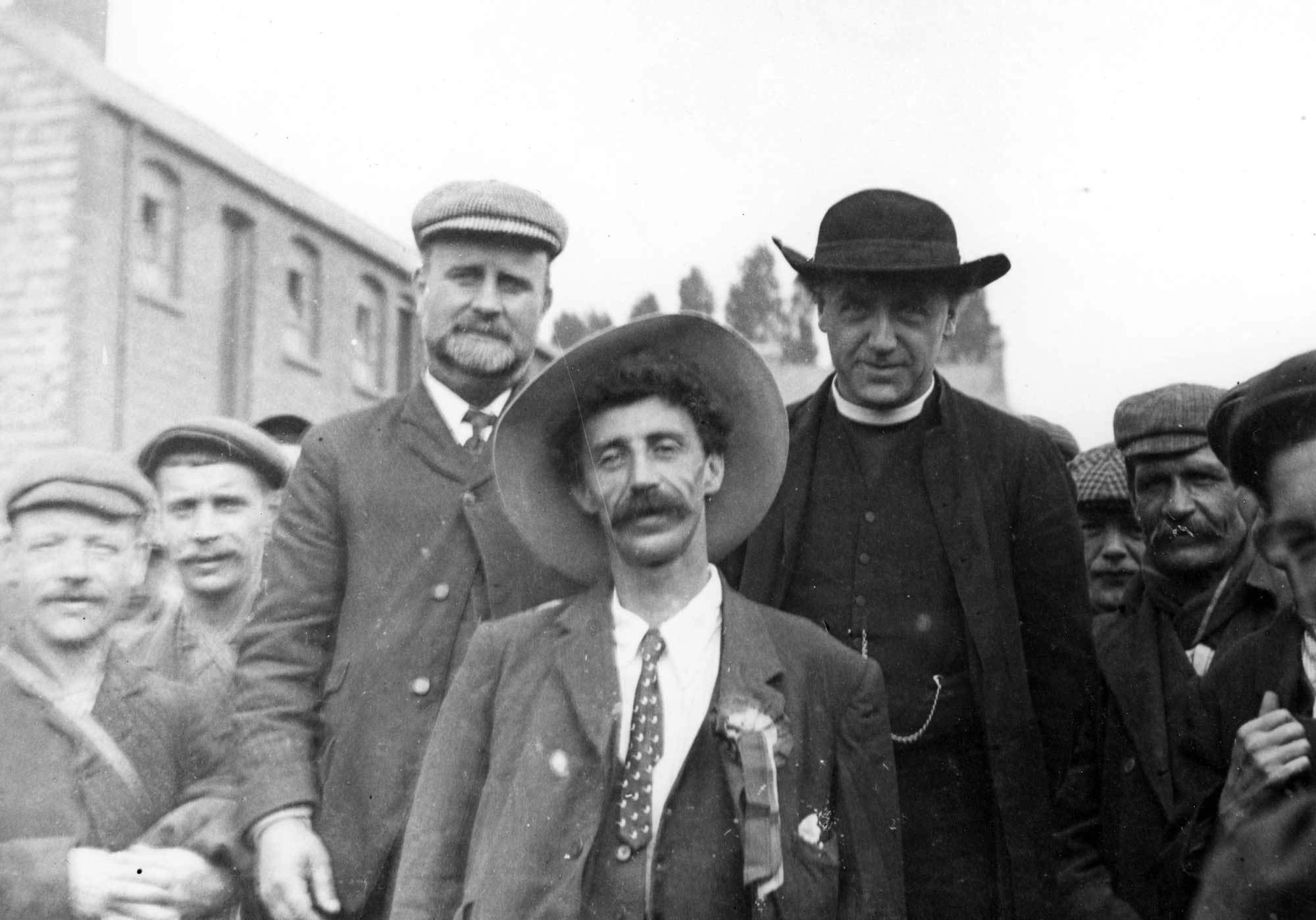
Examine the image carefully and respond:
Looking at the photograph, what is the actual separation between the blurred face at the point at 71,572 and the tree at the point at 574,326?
1087 millimetres

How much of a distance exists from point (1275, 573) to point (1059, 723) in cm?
66

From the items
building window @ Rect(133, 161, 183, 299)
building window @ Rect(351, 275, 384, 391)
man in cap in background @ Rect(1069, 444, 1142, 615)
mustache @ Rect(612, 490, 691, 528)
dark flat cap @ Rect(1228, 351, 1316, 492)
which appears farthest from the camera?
building window @ Rect(133, 161, 183, 299)

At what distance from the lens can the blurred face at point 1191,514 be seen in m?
3.45

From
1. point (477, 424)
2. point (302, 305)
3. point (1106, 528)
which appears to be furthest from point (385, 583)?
point (1106, 528)

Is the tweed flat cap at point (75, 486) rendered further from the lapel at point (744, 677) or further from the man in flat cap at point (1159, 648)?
the man in flat cap at point (1159, 648)

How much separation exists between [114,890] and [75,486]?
36.4 inches

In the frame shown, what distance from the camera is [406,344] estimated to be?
4219mm

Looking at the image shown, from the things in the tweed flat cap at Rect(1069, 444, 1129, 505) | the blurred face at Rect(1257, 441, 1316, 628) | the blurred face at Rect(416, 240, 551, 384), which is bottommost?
the blurred face at Rect(1257, 441, 1316, 628)

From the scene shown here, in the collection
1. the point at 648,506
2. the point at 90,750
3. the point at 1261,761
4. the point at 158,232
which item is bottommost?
the point at 1261,761

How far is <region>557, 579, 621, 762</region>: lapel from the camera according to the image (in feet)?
8.05

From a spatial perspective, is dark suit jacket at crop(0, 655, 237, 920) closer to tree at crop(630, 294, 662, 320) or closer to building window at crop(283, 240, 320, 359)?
building window at crop(283, 240, 320, 359)

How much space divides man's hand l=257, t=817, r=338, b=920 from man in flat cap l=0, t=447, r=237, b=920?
7.4 inches

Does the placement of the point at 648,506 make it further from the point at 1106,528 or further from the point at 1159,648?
the point at 1106,528

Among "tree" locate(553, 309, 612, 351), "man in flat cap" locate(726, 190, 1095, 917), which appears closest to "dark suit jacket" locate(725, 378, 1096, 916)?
"man in flat cap" locate(726, 190, 1095, 917)
